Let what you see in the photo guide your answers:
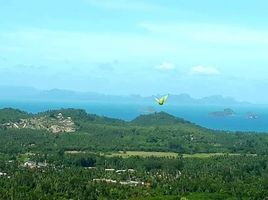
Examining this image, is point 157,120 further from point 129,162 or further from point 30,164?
point 30,164

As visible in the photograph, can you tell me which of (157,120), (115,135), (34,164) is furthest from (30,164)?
(157,120)

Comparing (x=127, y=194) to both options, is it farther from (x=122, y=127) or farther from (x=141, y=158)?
(x=122, y=127)

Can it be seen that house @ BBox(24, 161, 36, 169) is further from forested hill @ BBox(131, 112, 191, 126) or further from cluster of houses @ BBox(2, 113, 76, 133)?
forested hill @ BBox(131, 112, 191, 126)

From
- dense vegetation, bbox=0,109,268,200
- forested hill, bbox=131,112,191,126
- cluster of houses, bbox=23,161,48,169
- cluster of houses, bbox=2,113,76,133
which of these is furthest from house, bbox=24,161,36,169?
forested hill, bbox=131,112,191,126

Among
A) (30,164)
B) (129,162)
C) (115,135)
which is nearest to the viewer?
(30,164)

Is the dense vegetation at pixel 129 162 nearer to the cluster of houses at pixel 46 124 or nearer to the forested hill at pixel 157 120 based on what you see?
the forested hill at pixel 157 120

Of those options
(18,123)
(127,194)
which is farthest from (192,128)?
(127,194)
